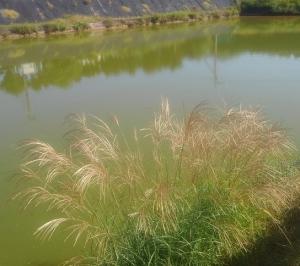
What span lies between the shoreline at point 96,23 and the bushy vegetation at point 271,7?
1.31m

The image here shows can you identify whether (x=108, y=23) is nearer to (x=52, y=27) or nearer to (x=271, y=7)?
(x=52, y=27)

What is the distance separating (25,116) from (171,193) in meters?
5.33

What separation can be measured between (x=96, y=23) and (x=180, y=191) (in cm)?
1757

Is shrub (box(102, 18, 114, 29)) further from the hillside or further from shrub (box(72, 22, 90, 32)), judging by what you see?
the hillside

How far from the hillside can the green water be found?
9.28 feet

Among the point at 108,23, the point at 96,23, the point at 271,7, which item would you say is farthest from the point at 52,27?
the point at 271,7

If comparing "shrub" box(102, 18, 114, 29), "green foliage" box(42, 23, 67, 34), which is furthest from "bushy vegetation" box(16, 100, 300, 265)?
"shrub" box(102, 18, 114, 29)

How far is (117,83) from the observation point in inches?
400

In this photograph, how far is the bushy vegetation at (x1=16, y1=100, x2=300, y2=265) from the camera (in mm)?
2840

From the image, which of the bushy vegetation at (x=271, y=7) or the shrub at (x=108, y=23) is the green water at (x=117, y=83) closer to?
the shrub at (x=108, y=23)

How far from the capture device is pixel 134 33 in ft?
61.5

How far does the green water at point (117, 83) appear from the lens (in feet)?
15.0

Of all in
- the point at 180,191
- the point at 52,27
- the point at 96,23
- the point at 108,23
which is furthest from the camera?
the point at 108,23

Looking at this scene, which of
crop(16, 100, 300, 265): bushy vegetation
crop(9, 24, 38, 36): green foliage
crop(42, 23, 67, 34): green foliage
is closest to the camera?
crop(16, 100, 300, 265): bushy vegetation
